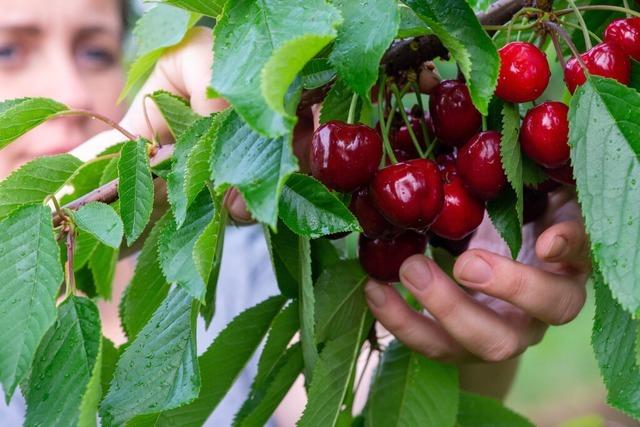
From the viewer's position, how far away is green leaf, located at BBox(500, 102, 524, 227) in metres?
0.58

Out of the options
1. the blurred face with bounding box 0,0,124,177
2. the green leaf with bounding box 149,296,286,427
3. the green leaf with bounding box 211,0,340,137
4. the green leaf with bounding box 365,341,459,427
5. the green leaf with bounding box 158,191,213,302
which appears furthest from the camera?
the blurred face with bounding box 0,0,124,177

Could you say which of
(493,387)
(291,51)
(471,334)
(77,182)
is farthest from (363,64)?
(493,387)

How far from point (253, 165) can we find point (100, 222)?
0.52ft

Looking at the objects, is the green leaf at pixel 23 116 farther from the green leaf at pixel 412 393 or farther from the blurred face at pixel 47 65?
the blurred face at pixel 47 65

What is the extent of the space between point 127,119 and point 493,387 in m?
0.89

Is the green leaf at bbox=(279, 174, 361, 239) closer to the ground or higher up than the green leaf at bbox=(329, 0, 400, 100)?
closer to the ground

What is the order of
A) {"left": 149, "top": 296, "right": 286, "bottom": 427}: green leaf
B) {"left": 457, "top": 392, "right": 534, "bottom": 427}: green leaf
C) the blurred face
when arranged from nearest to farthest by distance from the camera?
1. {"left": 149, "top": 296, "right": 286, "bottom": 427}: green leaf
2. {"left": 457, "top": 392, "right": 534, "bottom": 427}: green leaf
3. the blurred face

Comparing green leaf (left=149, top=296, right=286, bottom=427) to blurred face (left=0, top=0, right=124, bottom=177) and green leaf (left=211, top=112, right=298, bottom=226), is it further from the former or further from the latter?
blurred face (left=0, top=0, right=124, bottom=177)

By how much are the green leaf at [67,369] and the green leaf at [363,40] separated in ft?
0.79

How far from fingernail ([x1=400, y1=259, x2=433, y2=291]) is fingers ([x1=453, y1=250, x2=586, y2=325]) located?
0.03m

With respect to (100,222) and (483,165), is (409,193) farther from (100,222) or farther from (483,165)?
(100,222)

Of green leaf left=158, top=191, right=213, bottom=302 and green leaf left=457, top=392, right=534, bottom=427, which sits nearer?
green leaf left=158, top=191, right=213, bottom=302

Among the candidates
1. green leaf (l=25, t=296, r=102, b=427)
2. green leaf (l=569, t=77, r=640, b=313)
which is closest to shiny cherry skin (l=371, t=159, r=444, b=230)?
green leaf (l=569, t=77, r=640, b=313)

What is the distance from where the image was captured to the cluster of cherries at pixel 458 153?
1.85 ft
